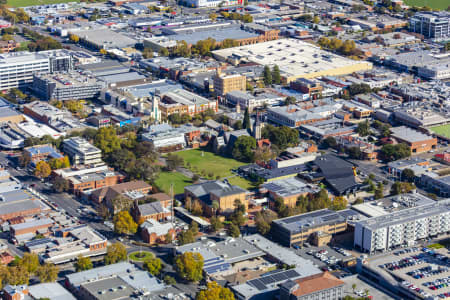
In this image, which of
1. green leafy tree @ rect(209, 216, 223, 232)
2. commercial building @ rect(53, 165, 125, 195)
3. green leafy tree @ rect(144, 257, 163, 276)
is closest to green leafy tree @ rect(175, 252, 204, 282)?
green leafy tree @ rect(144, 257, 163, 276)

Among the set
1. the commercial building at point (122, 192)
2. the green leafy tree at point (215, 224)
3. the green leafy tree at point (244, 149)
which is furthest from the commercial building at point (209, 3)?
the green leafy tree at point (215, 224)

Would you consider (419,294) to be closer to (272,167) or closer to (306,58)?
(272,167)

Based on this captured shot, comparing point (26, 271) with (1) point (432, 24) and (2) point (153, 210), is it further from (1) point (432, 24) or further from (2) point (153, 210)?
(1) point (432, 24)

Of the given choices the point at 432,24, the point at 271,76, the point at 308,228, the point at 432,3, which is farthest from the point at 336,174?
the point at 432,3

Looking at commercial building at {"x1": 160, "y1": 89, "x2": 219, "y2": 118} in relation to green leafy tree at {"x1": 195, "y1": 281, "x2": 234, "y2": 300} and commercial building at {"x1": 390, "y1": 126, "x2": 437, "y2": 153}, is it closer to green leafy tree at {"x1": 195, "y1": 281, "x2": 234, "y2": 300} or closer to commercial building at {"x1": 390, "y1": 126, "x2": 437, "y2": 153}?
commercial building at {"x1": 390, "y1": 126, "x2": 437, "y2": 153}

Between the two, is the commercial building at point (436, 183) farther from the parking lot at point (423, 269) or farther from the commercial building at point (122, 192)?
the commercial building at point (122, 192)

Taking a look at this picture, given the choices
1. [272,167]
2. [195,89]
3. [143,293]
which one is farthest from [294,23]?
[143,293]
